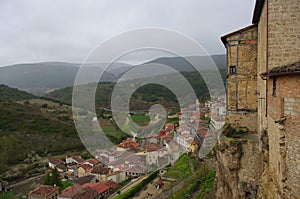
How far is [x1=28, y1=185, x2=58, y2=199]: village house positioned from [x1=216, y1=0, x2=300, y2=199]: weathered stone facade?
727 inches

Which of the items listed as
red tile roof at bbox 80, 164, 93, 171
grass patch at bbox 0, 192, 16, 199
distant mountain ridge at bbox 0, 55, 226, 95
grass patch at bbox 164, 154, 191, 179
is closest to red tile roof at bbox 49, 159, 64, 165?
red tile roof at bbox 80, 164, 93, 171

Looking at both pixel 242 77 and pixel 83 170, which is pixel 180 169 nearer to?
pixel 83 170

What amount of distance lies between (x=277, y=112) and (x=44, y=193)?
72.8 feet

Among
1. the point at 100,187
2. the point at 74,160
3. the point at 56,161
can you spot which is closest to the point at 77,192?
the point at 100,187

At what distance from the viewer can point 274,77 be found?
5.27 metres

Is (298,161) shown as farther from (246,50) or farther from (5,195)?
(5,195)

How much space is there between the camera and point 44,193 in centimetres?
2269

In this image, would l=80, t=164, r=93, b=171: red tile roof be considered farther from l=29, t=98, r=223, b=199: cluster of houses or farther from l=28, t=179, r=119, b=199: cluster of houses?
l=28, t=179, r=119, b=199: cluster of houses

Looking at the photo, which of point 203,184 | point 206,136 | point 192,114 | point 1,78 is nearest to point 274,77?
point 203,184

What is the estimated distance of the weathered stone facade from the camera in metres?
4.38

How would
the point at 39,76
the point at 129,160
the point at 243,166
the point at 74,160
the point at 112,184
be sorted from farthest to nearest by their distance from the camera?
the point at 39,76 → the point at 74,160 → the point at 129,160 → the point at 112,184 → the point at 243,166

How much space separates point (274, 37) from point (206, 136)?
24189mm

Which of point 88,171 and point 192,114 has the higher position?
point 192,114

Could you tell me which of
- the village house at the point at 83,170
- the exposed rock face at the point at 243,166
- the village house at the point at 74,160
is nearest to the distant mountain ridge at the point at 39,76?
the village house at the point at 74,160
